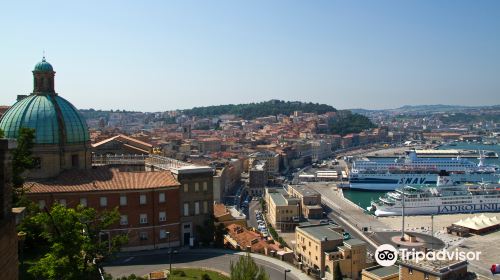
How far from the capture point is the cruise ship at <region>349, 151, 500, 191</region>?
279 feet

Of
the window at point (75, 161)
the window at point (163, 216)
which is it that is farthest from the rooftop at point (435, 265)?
the window at point (75, 161)

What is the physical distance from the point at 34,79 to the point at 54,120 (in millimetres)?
3560

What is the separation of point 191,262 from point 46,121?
12.0m

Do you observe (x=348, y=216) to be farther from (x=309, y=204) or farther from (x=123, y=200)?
(x=123, y=200)

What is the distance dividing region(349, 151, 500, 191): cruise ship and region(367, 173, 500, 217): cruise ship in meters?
17.2

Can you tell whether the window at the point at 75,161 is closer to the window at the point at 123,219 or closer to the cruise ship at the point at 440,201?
the window at the point at 123,219

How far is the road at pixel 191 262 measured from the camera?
24.4m

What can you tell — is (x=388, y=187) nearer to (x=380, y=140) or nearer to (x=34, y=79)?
(x=34, y=79)

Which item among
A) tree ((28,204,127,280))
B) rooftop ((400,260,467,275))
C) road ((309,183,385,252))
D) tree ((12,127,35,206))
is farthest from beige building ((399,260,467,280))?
tree ((12,127,35,206))

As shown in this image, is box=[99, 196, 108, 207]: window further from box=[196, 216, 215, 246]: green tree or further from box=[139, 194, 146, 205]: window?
box=[196, 216, 215, 246]: green tree

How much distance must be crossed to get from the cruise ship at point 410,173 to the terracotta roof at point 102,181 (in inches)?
2361

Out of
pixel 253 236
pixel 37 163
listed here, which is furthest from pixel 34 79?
pixel 253 236

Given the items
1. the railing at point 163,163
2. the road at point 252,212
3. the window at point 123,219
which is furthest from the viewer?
the road at point 252,212

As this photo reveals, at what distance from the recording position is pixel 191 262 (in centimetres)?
2594
